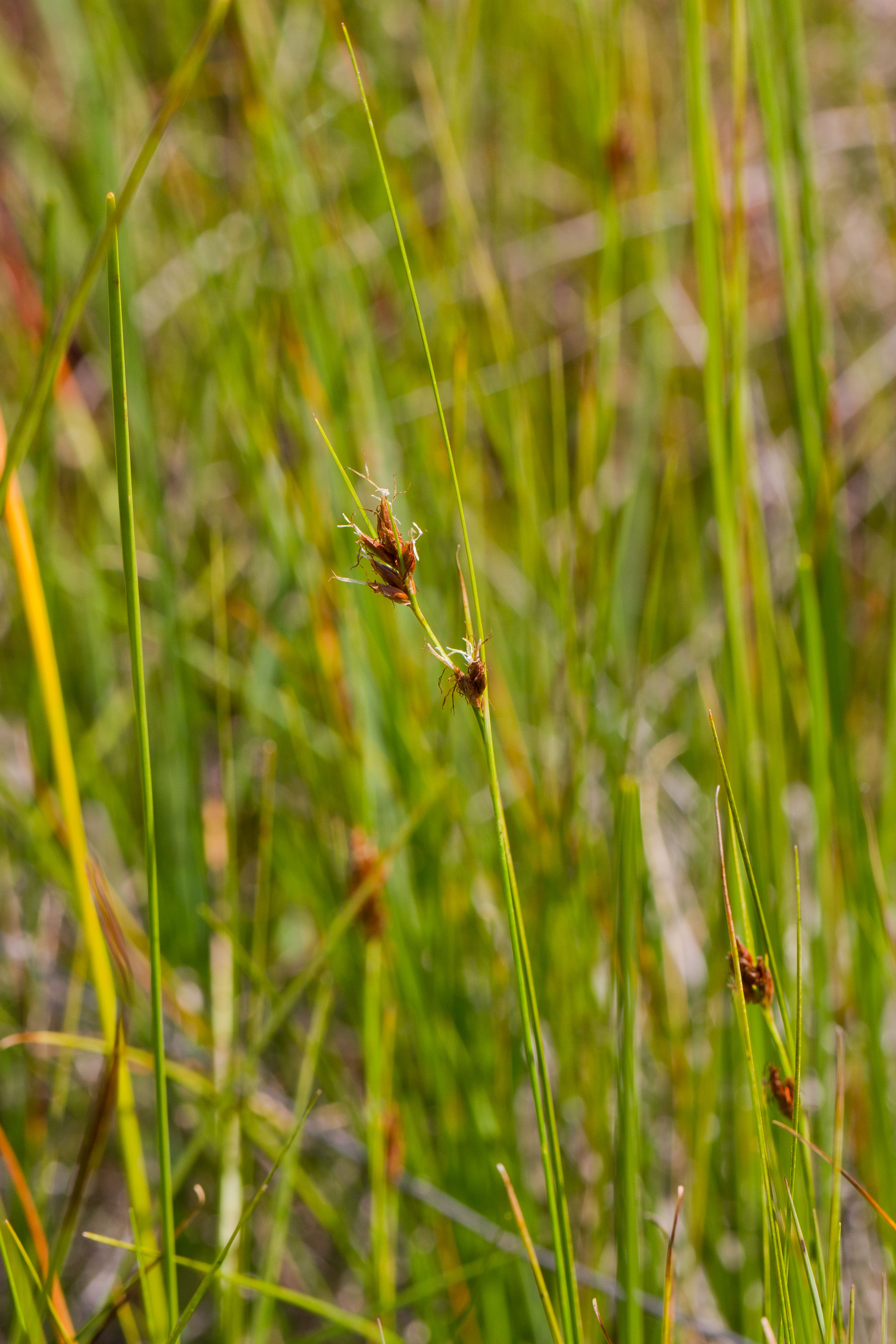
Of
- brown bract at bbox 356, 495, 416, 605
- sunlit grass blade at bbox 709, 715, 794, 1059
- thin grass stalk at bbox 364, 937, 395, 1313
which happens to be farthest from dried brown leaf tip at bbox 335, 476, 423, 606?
thin grass stalk at bbox 364, 937, 395, 1313

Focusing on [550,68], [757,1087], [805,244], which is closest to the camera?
[757,1087]

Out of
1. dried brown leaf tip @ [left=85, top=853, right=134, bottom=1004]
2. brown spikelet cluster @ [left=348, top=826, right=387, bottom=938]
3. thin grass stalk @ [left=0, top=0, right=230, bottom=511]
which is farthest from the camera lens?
brown spikelet cluster @ [left=348, top=826, right=387, bottom=938]

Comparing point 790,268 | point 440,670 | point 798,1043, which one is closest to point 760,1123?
point 798,1043

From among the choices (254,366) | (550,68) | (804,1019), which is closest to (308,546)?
(254,366)

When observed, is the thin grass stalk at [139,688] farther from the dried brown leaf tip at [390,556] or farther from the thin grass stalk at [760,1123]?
the thin grass stalk at [760,1123]

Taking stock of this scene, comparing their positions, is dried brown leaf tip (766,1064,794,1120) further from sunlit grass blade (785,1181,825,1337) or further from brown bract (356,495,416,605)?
brown bract (356,495,416,605)

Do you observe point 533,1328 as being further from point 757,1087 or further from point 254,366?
point 254,366

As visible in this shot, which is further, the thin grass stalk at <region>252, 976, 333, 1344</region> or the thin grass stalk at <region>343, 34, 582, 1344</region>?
the thin grass stalk at <region>252, 976, 333, 1344</region>

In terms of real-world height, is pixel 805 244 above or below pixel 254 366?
below
